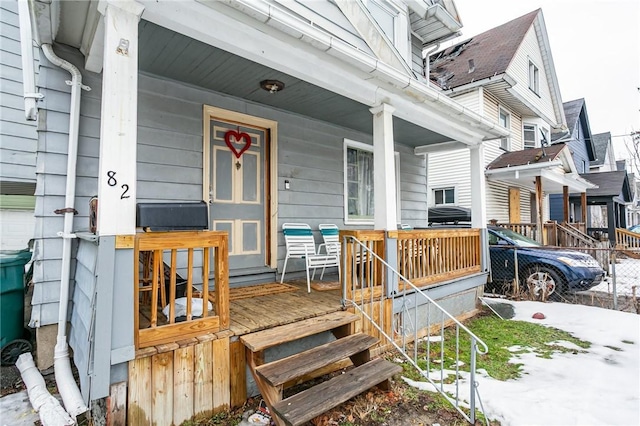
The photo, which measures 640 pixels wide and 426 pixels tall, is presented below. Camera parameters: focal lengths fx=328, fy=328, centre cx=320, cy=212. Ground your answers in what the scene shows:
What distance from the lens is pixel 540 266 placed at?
5.90 meters

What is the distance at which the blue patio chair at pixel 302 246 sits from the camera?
424 centimetres

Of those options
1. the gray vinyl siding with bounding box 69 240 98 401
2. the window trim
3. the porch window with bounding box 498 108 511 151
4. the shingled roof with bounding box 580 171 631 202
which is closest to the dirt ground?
the gray vinyl siding with bounding box 69 240 98 401

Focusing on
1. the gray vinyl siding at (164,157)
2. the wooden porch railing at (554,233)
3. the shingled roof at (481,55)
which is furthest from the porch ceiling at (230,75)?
the shingled roof at (481,55)

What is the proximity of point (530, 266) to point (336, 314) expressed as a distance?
15.5ft

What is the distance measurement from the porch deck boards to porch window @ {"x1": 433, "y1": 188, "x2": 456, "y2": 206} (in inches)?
295

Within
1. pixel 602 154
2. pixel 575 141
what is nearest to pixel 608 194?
pixel 575 141

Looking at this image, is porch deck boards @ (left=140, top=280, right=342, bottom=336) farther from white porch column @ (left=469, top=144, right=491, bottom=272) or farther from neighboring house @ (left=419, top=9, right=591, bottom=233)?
neighboring house @ (left=419, top=9, right=591, bottom=233)

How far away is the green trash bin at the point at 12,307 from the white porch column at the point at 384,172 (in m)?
3.55

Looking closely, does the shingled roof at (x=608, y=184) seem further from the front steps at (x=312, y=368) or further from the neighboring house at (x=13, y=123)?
the neighboring house at (x=13, y=123)

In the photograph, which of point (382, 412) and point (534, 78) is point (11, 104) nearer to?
point (382, 412)

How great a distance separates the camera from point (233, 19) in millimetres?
2398

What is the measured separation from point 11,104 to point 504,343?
6681 millimetres

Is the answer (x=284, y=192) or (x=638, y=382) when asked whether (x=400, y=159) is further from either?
(x=638, y=382)

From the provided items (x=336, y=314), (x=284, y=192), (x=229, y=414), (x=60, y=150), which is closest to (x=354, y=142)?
(x=284, y=192)
